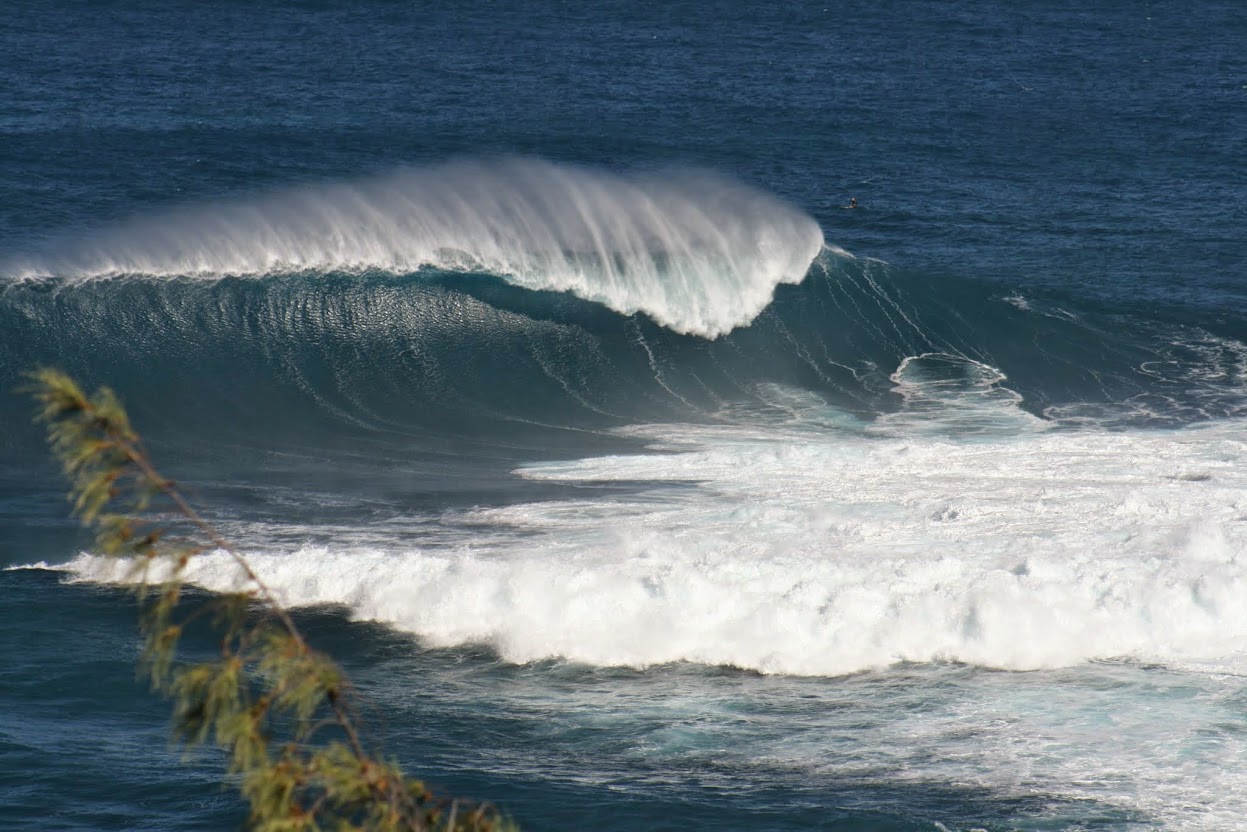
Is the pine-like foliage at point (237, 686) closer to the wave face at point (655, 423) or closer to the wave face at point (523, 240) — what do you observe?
the wave face at point (655, 423)

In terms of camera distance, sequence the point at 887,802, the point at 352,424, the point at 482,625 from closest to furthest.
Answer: the point at 887,802 < the point at 482,625 < the point at 352,424

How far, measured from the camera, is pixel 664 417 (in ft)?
90.4

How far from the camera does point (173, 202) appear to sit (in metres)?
39.0

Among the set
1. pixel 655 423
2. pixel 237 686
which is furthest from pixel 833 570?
pixel 237 686

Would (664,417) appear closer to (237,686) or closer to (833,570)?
(833,570)

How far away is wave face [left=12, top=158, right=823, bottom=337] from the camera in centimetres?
3247

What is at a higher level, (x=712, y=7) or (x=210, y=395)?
(x=712, y=7)

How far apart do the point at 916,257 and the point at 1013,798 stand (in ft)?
78.2

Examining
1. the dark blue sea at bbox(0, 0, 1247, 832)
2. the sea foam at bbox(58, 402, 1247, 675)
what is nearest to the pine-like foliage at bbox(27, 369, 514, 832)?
the dark blue sea at bbox(0, 0, 1247, 832)

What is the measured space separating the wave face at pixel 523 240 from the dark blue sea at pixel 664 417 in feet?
0.37

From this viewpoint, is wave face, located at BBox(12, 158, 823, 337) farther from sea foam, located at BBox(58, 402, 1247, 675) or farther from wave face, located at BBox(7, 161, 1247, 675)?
sea foam, located at BBox(58, 402, 1247, 675)

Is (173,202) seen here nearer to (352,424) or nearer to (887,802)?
(352,424)

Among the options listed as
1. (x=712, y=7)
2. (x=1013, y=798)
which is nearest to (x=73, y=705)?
(x=1013, y=798)

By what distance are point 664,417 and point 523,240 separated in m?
7.79
